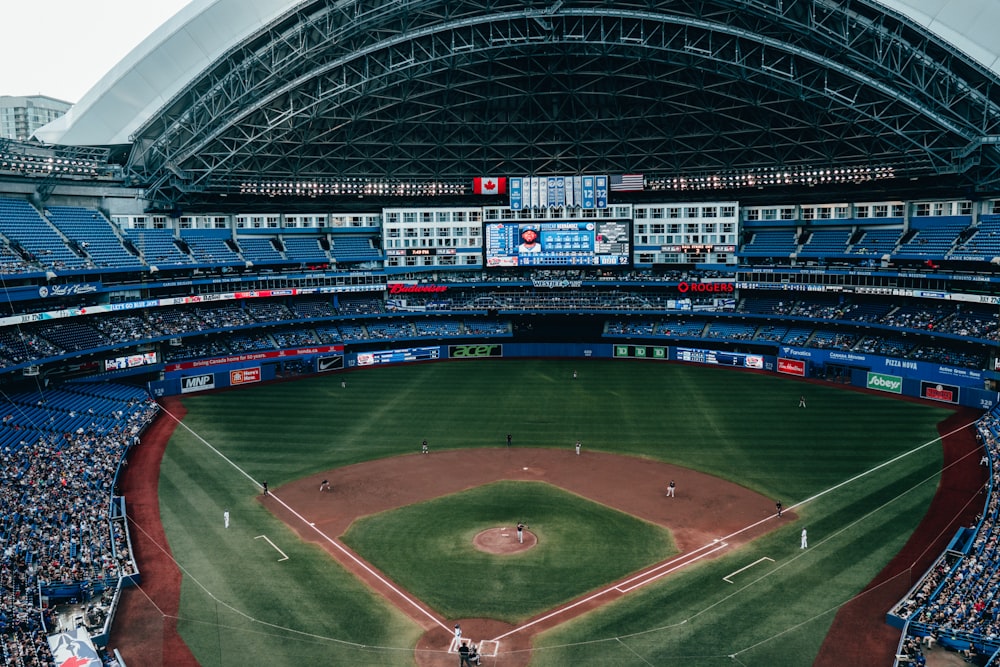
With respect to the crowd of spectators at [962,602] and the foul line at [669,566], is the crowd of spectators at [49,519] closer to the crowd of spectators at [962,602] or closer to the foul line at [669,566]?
the foul line at [669,566]

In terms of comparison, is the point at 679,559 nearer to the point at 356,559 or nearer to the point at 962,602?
the point at 962,602

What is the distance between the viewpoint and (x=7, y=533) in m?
32.5

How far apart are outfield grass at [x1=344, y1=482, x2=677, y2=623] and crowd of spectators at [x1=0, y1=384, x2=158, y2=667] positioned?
11.3 metres

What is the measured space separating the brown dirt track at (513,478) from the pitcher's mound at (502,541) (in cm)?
524

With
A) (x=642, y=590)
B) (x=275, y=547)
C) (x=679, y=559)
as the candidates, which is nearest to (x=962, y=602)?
(x=679, y=559)

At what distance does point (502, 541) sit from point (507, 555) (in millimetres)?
1445

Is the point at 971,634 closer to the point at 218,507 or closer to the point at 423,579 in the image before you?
the point at 423,579

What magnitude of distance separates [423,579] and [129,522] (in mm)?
16670

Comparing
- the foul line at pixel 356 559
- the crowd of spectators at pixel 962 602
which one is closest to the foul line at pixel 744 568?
the crowd of spectators at pixel 962 602

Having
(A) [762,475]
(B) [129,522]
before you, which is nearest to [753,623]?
(A) [762,475]

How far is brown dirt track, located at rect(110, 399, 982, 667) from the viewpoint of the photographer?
26797 mm

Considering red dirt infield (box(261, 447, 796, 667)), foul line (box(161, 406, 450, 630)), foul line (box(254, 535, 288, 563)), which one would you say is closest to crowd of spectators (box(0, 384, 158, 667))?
foul line (box(254, 535, 288, 563))

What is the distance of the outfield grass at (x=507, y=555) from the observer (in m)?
30.2

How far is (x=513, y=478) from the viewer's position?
43719 mm
